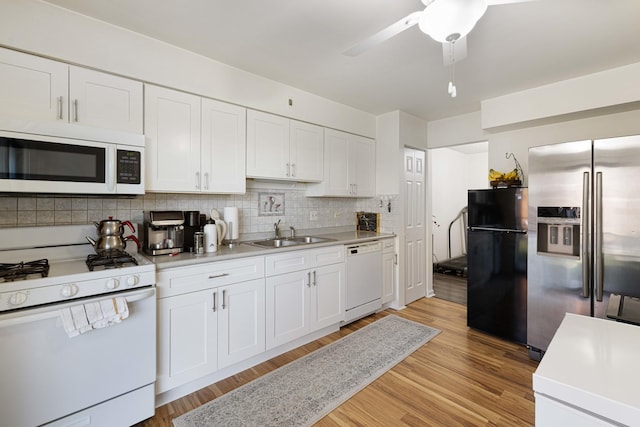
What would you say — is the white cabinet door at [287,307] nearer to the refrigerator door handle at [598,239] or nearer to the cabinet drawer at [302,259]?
the cabinet drawer at [302,259]

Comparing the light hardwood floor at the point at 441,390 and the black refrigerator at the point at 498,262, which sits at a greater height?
the black refrigerator at the point at 498,262

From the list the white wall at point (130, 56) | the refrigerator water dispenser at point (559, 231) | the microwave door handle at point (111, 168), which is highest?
the white wall at point (130, 56)

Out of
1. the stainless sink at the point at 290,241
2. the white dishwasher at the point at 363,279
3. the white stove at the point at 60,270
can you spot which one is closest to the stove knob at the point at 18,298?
the white stove at the point at 60,270

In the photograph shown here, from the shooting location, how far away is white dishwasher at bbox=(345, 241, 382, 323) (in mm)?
3072

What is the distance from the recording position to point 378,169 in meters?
3.91

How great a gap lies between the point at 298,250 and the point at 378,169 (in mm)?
1896

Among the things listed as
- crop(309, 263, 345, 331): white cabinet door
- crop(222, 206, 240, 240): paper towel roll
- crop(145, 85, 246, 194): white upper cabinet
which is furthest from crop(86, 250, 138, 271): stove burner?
crop(309, 263, 345, 331): white cabinet door

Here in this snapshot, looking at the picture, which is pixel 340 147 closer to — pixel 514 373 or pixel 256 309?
pixel 256 309

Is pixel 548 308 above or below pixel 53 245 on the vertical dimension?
below

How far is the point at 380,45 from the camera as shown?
7.07ft

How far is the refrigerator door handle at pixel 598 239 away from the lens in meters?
2.12

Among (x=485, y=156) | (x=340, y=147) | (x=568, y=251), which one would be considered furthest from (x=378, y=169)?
(x=485, y=156)

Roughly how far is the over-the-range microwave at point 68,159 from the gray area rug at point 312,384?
1565 millimetres

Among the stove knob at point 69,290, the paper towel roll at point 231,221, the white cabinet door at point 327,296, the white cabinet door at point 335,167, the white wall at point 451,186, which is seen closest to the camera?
the stove knob at point 69,290
